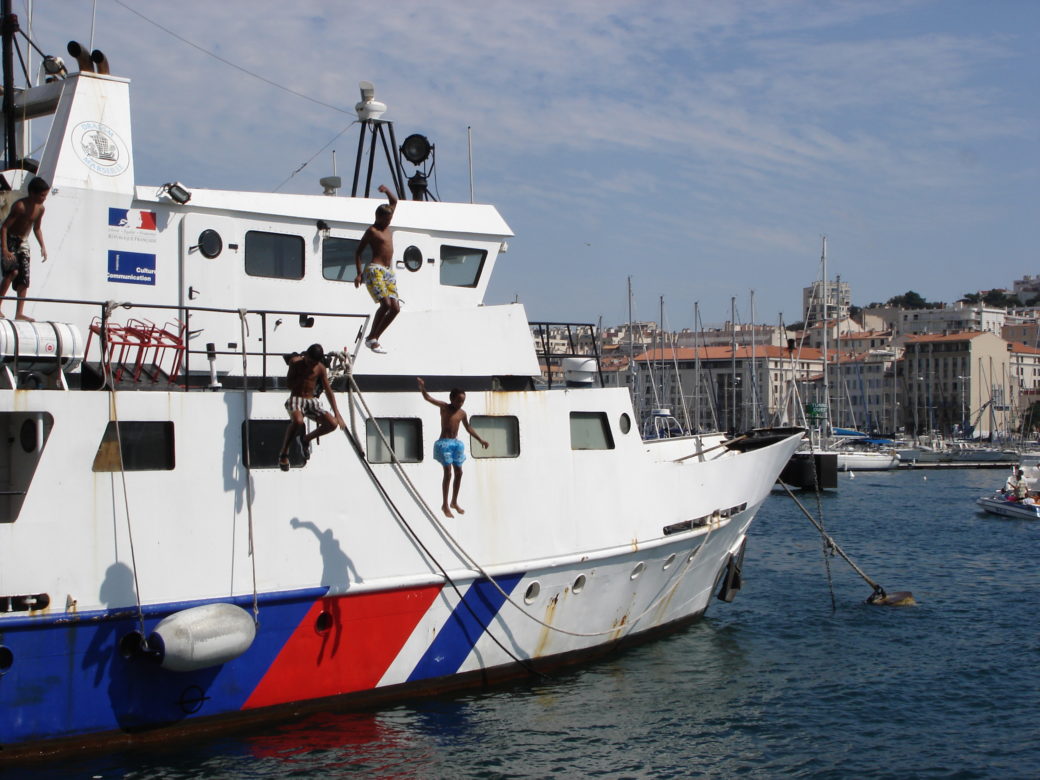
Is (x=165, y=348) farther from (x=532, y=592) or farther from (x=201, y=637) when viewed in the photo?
(x=532, y=592)

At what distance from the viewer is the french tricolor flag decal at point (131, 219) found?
10.3 metres

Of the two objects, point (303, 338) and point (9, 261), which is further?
point (303, 338)

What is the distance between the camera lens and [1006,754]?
9.91m

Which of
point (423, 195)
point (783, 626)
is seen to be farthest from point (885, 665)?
point (423, 195)

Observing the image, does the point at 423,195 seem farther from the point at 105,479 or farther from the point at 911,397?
the point at 911,397

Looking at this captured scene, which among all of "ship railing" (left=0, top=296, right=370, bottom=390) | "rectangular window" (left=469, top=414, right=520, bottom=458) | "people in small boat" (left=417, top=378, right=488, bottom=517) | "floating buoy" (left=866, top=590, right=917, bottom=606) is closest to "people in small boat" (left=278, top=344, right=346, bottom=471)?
"ship railing" (left=0, top=296, right=370, bottom=390)

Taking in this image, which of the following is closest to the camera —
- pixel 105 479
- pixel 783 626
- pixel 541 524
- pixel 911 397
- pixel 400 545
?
pixel 105 479

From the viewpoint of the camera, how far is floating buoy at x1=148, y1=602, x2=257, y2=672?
8.30m

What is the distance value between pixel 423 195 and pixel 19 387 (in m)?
5.42

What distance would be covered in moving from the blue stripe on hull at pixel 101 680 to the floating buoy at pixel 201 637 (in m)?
Answer: 0.26

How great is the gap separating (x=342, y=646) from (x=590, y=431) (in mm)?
3423

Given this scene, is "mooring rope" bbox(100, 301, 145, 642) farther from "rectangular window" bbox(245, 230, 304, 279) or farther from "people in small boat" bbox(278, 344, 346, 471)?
"rectangular window" bbox(245, 230, 304, 279)

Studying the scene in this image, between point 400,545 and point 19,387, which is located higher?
point 19,387

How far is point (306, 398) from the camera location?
9078 mm
